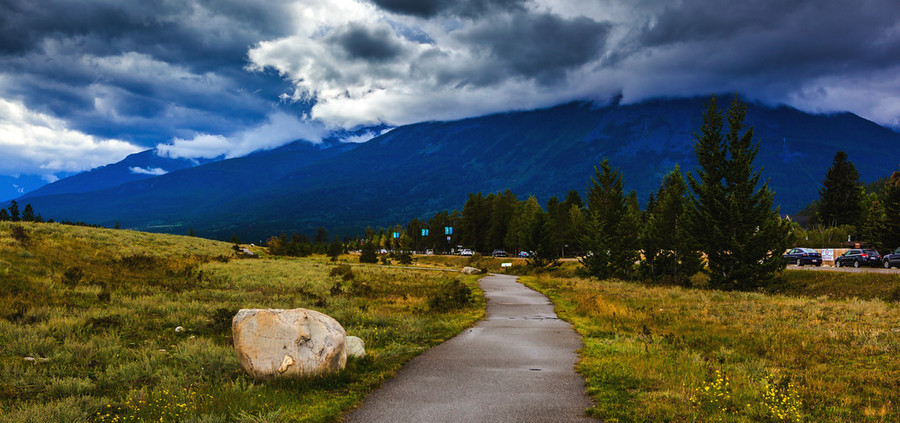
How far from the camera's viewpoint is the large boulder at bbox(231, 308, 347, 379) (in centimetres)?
914

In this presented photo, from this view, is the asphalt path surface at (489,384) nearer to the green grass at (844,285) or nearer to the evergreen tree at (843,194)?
→ the green grass at (844,285)

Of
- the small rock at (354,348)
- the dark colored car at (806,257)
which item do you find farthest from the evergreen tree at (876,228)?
the small rock at (354,348)

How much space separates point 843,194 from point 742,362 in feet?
347

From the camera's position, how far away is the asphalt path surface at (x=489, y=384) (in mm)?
7566

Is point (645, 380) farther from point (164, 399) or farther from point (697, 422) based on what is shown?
point (164, 399)

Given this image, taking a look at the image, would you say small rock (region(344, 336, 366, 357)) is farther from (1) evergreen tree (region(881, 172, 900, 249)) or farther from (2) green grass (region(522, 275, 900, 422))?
(1) evergreen tree (region(881, 172, 900, 249))

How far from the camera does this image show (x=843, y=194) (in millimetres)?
89625

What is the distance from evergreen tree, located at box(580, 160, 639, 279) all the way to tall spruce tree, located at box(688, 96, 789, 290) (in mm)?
9296

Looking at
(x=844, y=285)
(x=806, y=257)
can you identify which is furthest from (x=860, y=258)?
(x=844, y=285)

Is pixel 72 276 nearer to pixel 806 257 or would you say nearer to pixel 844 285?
pixel 844 285

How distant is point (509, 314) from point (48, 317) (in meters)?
16.9

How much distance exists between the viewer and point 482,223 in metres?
109

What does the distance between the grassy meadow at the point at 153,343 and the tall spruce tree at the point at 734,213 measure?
19.1 meters

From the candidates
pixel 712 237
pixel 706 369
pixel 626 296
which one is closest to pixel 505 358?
pixel 706 369
